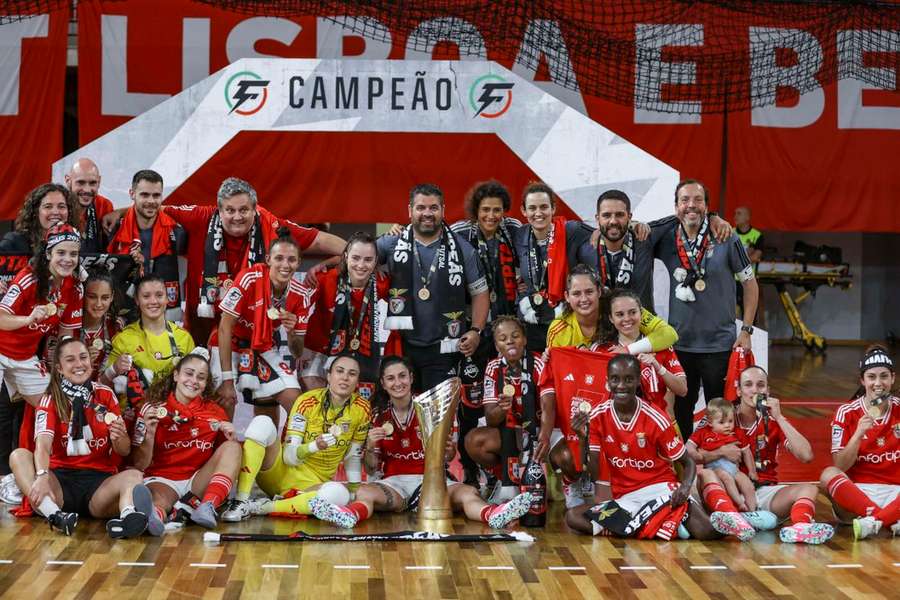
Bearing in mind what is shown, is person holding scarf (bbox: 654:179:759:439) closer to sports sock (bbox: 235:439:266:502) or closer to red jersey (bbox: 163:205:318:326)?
red jersey (bbox: 163:205:318:326)

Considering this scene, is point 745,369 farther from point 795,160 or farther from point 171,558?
point 795,160

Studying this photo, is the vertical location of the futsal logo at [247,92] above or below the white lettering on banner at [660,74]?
below

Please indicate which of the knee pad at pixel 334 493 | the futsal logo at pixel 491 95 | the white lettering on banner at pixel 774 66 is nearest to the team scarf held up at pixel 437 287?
the knee pad at pixel 334 493

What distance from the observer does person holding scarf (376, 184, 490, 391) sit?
248 inches

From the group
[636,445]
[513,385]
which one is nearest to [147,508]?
[513,385]

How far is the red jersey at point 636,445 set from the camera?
551cm

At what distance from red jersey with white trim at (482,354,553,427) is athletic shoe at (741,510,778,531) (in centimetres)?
118

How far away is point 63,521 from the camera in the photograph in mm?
5301

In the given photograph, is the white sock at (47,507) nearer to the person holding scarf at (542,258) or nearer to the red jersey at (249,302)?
the red jersey at (249,302)

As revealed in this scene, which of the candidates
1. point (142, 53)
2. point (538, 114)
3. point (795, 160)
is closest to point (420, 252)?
point (538, 114)

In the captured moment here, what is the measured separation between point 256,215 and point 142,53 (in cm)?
606

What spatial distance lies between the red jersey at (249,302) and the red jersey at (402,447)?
2.27ft

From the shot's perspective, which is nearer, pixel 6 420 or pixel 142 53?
pixel 6 420

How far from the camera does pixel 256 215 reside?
Result: 6.50 metres
